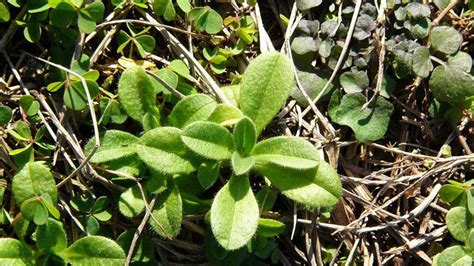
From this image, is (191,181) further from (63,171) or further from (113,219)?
(63,171)

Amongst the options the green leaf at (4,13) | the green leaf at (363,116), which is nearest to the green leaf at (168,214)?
the green leaf at (363,116)

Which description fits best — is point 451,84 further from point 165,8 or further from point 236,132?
point 165,8

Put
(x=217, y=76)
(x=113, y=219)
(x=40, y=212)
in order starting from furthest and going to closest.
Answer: (x=217, y=76), (x=113, y=219), (x=40, y=212)

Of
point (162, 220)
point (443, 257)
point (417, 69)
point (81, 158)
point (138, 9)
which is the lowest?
point (443, 257)

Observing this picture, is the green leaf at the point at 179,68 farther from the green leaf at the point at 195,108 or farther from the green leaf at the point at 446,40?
the green leaf at the point at 446,40

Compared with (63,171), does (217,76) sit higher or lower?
higher

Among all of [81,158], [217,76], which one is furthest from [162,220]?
[217,76]

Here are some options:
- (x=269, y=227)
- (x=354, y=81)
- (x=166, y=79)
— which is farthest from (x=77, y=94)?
(x=354, y=81)
